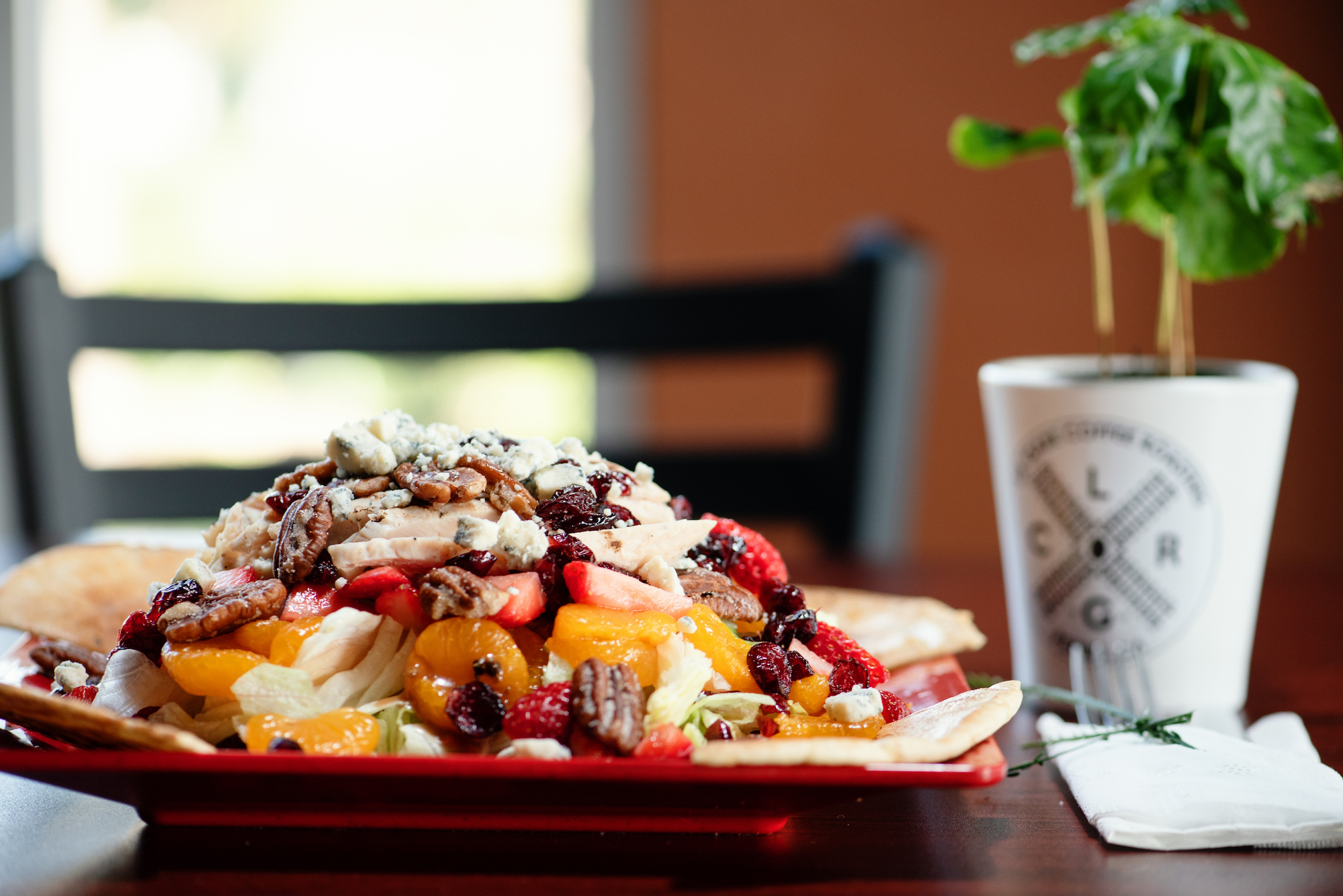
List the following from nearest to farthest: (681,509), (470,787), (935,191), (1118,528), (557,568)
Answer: (470,787)
(557,568)
(681,509)
(1118,528)
(935,191)

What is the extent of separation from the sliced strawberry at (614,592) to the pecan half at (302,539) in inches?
9.0

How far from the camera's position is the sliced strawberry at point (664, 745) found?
34.8 inches

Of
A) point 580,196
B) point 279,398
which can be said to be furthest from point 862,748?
point 279,398

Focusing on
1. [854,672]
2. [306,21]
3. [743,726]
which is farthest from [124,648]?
[306,21]

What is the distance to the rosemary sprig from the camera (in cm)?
109

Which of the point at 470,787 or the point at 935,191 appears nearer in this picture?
the point at 470,787

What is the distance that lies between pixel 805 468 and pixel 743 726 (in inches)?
69.8

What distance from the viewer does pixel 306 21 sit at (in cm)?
462

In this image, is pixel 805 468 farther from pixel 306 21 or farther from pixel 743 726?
pixel 306 21

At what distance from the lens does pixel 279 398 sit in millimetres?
4832

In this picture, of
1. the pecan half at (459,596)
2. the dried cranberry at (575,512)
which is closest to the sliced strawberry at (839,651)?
the dried cranberry at (575,512)

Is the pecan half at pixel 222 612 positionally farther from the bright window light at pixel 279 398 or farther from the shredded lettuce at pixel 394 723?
the bright window light at pixel 279 398

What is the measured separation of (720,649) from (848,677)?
0.13 meters

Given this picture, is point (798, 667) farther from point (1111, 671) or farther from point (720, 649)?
point (1111, 671)
